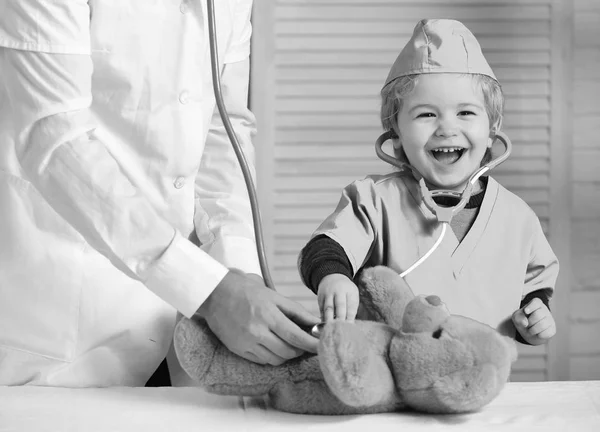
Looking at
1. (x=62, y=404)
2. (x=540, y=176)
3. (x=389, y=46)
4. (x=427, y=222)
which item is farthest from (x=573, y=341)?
(x=62, y=404)

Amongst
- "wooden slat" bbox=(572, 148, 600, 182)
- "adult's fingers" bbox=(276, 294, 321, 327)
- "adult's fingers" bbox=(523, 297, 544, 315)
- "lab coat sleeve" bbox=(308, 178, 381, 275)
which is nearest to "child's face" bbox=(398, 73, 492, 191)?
"lab coat sleeve" bbox=(308, 178, 381, 275)

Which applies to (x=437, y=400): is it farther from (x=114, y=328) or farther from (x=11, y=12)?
(x=11, y=12)

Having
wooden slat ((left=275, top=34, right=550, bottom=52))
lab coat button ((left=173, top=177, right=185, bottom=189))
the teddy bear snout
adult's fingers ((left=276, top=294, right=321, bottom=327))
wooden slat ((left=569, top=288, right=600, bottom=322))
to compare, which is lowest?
wooden slat ((left=569, top=288, right=600, bottom=322))

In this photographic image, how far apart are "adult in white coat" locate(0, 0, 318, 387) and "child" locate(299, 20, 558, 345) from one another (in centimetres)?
21

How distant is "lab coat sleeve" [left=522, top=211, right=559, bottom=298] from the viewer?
1.43m

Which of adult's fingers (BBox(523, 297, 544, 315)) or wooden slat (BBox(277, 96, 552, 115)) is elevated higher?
wooden slat (BBox(277, 96, 552, 115))

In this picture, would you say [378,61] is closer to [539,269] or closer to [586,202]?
[586,202]

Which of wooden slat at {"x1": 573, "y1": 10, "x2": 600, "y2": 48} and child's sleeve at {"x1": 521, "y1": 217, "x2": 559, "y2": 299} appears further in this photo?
wooden slat at {"x1": 573, "y1": 10, "x2": 600, "y2": 48}

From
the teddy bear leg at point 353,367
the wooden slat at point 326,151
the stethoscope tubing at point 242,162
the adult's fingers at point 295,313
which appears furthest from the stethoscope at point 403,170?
the wooden slat at point 326,151

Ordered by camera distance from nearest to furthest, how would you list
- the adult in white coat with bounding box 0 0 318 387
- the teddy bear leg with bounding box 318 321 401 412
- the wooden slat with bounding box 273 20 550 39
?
the teddy bear leg with bounding box 318 321 401 412, the adult in white coat with bounding box 0 0 318 387, the wooden slat with bounding box 273 20 550 39

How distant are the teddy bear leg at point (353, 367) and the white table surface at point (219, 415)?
4 centimetres

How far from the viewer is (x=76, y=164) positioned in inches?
40.7

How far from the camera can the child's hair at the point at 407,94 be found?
4.64 ft

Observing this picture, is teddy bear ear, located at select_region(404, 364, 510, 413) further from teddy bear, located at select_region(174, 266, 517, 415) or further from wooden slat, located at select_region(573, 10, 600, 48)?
wooden slat, located at select_region(573, 10, 600, 48)
